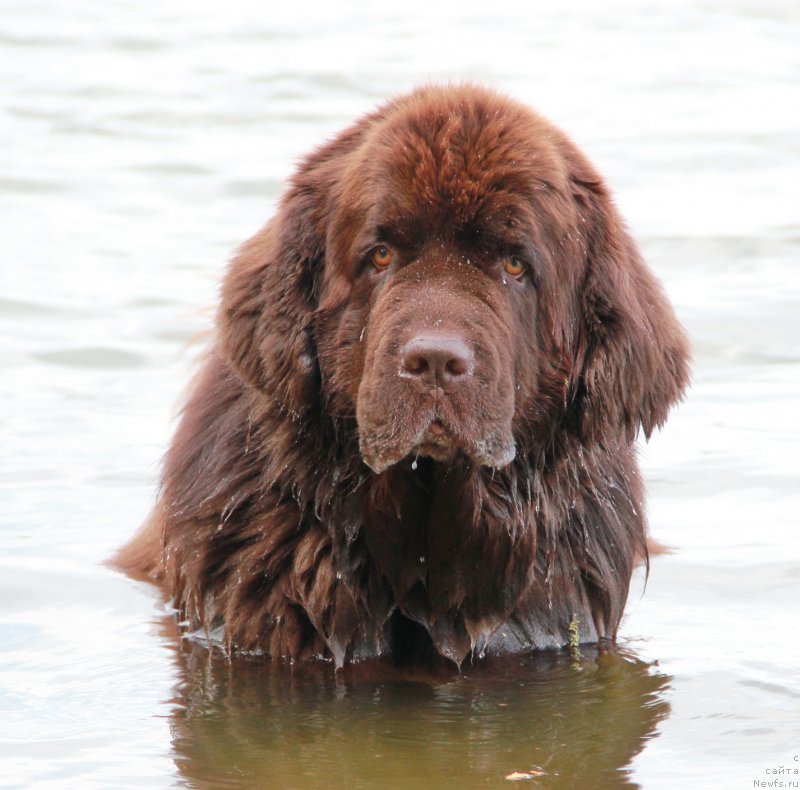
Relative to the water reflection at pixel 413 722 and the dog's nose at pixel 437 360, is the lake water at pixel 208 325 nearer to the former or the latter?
the water reflection at pixel 413 722

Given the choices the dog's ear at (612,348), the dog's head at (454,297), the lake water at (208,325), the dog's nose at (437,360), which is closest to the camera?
the dog's nose at (437,360)

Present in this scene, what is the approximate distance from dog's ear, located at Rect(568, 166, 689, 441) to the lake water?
889 millimetres

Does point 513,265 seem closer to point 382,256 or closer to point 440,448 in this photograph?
point 382,256

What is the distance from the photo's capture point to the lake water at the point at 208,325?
486 cm

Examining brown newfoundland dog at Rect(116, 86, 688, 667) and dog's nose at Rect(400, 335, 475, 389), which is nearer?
dog's nose at Rect(400, 335, 475, 389)

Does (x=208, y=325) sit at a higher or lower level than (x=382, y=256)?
lower

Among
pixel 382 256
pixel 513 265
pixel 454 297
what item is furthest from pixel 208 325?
pixel 454 297

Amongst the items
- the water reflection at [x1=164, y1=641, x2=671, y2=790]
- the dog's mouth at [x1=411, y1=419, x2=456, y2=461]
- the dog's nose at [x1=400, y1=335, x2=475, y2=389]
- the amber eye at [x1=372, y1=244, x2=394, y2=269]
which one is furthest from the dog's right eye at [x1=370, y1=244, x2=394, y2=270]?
the water reflection at [x1=164, y1=641, x2=671, y2=790]

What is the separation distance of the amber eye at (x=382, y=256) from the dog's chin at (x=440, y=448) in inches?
21.9

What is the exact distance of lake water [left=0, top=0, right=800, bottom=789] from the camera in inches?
191

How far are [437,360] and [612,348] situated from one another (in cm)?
83

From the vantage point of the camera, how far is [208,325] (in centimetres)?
729

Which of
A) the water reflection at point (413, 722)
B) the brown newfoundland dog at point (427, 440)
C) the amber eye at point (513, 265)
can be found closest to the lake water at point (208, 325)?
the water reflection at point (413, 722)

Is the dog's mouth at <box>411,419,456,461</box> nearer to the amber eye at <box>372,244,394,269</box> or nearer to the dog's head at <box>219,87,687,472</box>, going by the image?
the dog's head at <box>219,87,687,472</box>
